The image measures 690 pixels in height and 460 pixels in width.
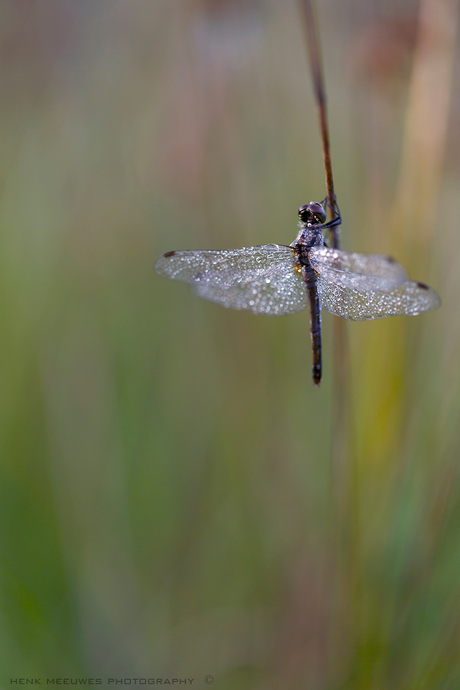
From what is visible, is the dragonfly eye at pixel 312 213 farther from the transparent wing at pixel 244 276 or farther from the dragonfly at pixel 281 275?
the transparent wing at pixel 244 276

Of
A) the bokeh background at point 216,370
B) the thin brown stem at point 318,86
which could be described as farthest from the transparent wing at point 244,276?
the thin brown stem at point 318,86

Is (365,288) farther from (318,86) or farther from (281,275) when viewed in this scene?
(318,86)

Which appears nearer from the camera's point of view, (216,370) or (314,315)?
(314,315)

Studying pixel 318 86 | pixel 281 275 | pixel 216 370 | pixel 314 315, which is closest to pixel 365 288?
pixel 314 315

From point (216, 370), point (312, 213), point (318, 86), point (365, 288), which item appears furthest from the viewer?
point (216, 370)

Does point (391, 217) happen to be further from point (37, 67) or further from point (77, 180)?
point (37, 67)

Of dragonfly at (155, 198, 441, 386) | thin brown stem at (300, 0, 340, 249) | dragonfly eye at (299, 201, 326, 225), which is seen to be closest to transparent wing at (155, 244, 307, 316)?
dragonfly at (155, 198, 441, 386)

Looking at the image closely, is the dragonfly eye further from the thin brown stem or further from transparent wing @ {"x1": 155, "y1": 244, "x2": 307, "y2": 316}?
the thin brown stem
